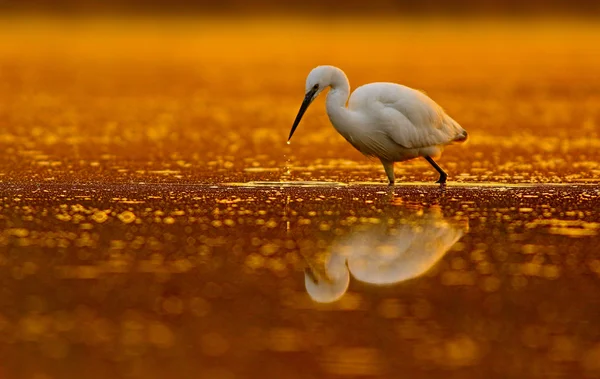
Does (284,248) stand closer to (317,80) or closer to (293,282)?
(293,282)

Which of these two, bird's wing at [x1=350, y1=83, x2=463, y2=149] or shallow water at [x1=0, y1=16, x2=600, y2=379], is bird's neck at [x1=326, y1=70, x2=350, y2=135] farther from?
shallow water at [x1=0, y1=16, x2=600, y2=379]

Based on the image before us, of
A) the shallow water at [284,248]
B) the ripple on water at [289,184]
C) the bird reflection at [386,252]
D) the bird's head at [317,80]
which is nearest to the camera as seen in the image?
the shallow water at [284,248]

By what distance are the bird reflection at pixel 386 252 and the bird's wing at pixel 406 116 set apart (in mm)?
1858

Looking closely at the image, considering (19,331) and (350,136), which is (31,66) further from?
(19,331)

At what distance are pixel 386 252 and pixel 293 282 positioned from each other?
3.92 ft

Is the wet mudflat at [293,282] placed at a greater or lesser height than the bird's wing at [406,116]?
lesser

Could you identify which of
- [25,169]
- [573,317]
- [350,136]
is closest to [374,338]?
[573,317]

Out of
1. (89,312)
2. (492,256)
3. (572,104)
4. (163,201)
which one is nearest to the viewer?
(89,312)

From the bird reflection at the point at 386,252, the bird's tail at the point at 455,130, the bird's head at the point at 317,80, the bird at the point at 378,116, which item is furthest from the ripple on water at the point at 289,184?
the bird reflection at the point at 386,252

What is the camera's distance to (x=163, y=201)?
12.6 meters

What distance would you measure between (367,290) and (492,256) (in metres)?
1.43

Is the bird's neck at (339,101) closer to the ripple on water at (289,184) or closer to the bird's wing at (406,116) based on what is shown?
the bird's wing at (406,116)

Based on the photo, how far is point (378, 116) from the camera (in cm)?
1396

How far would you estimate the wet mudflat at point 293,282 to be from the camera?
7.43 metres
